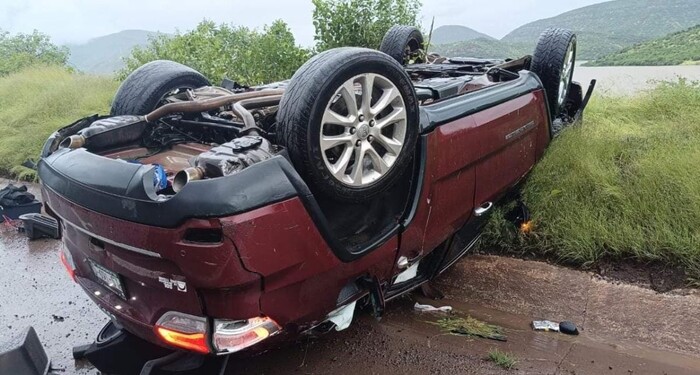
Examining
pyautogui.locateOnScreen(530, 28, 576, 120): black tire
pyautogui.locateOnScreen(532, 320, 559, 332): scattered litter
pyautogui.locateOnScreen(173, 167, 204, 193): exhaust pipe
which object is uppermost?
pyautogui.locateOnScreen(173, 167, 204, 193): exhaust pipe

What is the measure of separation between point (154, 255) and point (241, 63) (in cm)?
690

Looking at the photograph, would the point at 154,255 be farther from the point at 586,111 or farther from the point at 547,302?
the point at 586,111

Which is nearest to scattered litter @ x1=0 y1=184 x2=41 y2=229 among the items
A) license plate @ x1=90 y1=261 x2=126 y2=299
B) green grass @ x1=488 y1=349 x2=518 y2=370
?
license plate @ x1=90 y1=261 x2=126 y2=299

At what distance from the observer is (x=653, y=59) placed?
11.9 m

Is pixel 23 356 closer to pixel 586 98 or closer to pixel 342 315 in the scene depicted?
pixel 342 315

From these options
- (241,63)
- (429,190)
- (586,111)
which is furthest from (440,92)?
(241,63)

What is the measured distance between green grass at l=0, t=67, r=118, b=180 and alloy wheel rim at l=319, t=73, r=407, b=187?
18.9ft

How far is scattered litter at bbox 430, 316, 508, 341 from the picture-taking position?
10.0 feet

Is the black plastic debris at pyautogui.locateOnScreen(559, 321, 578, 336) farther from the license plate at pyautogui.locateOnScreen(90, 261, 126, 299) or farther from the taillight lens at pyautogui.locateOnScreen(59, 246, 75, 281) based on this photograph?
the taillight lens at pyautogui.locateOnScreen(59, 246, 75, 281)

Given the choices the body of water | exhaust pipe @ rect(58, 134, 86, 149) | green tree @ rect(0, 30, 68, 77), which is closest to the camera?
exhaust pipe @ rect(58, 134, 86, 149)

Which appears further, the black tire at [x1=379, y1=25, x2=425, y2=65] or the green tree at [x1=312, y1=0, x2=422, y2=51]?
the green tree at [x1=312, y1=0, x2=422, y2=51]

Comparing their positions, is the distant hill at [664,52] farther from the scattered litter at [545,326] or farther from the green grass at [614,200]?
the scattered litter at [545,326]

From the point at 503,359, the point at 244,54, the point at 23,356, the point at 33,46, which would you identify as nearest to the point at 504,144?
the point at 503,359

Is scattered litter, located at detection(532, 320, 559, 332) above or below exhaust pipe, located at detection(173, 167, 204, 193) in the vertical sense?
below
